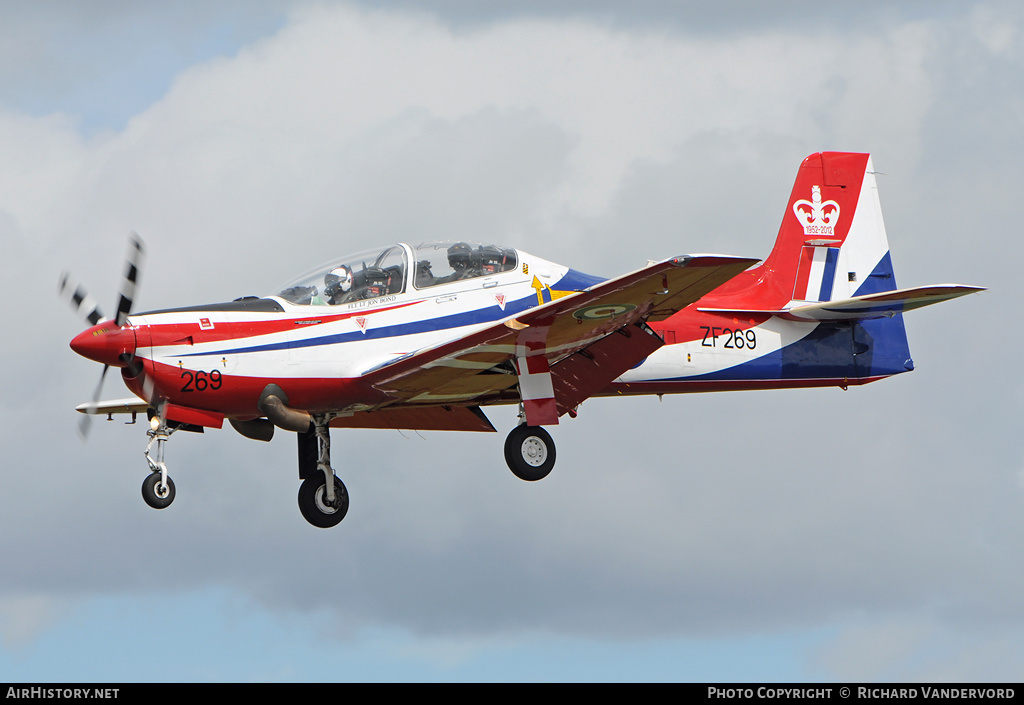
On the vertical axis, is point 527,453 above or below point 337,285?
below

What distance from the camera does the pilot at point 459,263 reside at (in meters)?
19.2

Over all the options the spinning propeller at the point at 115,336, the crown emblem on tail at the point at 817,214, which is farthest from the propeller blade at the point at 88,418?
the crown emblem on tail at the point at 817,214

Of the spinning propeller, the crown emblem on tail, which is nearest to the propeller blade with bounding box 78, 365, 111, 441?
the spinning propeller

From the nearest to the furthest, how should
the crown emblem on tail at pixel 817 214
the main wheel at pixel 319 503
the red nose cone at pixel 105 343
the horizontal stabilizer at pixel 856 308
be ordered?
the red nose cone at pixel 105 343
the horizontal stabilizer at pixel 856 308
the main wheel at pixel 319 503
the crown emblem on tail at pixel 817 214

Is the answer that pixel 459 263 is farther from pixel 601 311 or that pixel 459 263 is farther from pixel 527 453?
pixel 527 453

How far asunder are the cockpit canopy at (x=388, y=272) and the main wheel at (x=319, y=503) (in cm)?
296

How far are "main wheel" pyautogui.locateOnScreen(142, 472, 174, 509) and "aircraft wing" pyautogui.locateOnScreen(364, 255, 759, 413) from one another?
2.99m

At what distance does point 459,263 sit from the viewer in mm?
19203

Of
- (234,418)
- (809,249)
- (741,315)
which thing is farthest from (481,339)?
(809,249)

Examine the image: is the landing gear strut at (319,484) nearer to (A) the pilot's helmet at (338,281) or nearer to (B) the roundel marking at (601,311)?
(A) the pilot's helmet at (338,281)

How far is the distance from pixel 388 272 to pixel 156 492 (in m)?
4.19

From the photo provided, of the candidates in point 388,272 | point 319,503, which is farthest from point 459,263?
point 319,503

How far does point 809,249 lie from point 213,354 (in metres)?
9.60

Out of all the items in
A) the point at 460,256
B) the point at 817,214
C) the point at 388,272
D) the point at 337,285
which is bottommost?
the point at 337,285
